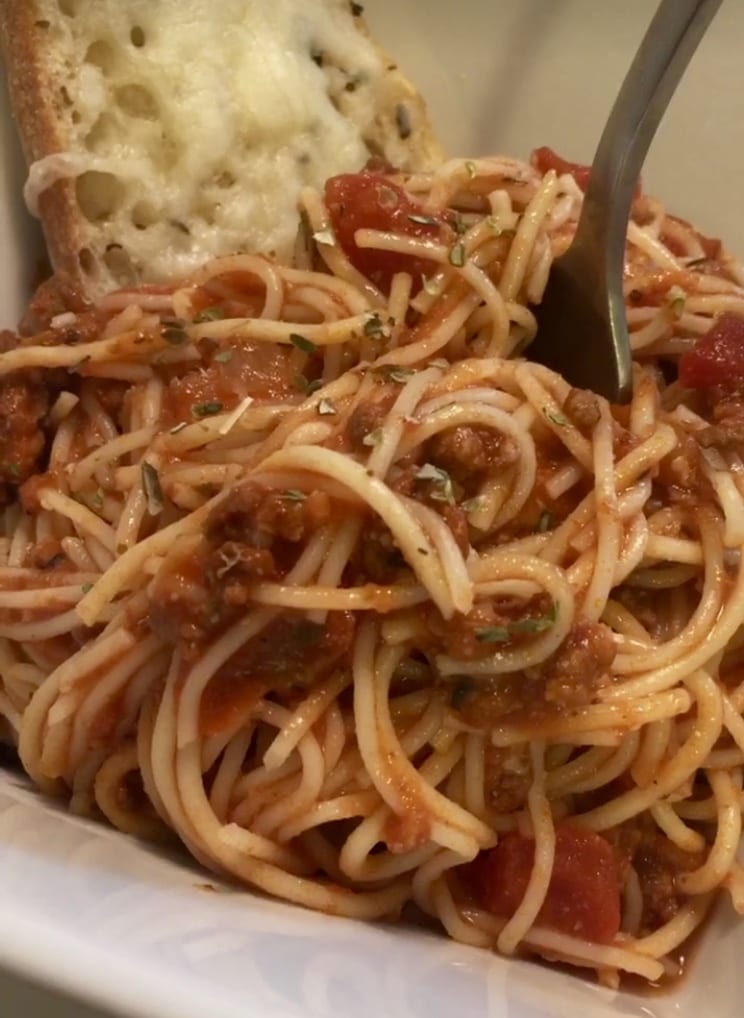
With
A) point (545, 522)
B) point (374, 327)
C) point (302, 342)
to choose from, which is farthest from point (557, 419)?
point (302, 342)

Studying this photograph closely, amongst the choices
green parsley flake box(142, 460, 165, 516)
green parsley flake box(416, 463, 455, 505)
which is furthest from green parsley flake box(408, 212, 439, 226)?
green parsley flake box(142, 460, 165, 516)

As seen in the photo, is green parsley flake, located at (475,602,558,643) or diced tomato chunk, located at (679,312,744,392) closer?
green parsley flake, located at (475,602,558,643)

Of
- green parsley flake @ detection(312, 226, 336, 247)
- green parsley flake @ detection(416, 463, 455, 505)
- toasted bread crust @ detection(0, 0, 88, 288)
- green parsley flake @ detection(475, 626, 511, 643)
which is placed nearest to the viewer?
green parsley flake @ detection(475, 626, 511, 643)

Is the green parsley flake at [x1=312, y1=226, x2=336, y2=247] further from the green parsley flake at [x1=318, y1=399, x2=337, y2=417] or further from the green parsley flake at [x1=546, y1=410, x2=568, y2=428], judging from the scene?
the green parsley flake at [x1=546, y1=410, x2=568, y2=428]

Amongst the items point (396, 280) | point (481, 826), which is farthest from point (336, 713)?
point (396, 280)

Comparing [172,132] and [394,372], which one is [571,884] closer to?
[394,372]

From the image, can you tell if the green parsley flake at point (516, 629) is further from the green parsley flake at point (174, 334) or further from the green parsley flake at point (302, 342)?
the green parsley flake at point (174, 334)

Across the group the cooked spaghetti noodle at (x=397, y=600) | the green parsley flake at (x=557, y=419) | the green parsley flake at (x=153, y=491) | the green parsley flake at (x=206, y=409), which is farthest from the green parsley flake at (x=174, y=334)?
the green parsley flake at (x=557, y=419)
